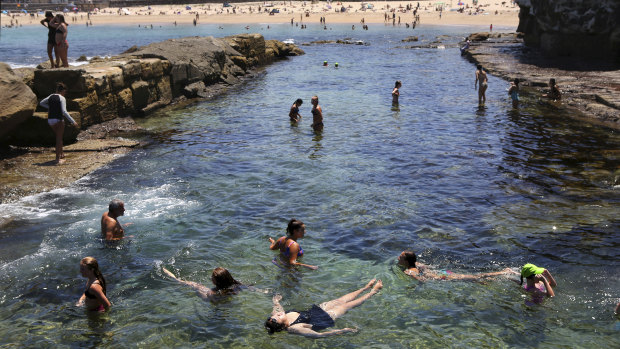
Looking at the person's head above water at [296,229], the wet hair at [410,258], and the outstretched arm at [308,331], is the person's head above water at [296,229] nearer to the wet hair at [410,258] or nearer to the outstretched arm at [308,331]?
the wet hair at [410,258]

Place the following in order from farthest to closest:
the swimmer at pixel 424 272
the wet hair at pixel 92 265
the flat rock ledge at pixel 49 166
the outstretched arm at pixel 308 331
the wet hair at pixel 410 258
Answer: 1. the flat rock ledge at pixel 49 166
2. the wet hair at pixel 410 258
3. the swimmer at pixel 424 272
4. the wet hair at pixel 92 265
5. the outstretched arm at pixel 308 331

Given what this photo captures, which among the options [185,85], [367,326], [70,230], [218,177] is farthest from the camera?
[185,85]

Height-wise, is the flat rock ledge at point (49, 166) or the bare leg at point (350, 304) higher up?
the flat rock ledge at point (49, 166)

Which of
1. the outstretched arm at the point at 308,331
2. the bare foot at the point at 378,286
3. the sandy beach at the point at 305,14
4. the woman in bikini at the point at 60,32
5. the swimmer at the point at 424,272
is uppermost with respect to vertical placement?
the sandy beach at the point at 305,14

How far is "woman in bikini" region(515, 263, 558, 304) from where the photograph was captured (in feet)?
28.0

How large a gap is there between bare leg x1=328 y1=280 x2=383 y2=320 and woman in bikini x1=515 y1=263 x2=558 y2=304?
7.96 feet

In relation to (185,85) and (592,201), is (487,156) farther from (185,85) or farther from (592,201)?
(185,85)

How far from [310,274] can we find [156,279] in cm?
278

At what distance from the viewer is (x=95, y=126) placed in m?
18.5

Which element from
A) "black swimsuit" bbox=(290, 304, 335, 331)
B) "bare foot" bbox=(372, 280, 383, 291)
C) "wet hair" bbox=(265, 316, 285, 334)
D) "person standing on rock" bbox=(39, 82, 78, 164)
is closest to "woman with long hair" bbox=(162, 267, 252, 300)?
"wet hair" bbox=(265, 316, 285, 334)

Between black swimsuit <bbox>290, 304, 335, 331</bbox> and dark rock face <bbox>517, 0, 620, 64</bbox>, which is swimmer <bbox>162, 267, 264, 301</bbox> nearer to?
black swimsuit <bbox>290, 304, 335, 331</bbox>

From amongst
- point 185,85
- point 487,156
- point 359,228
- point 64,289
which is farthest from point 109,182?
point 185,85

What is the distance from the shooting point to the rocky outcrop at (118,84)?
15.1m

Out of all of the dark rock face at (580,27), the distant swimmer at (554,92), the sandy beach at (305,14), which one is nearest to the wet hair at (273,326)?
the distant swimmer at (554,92)
